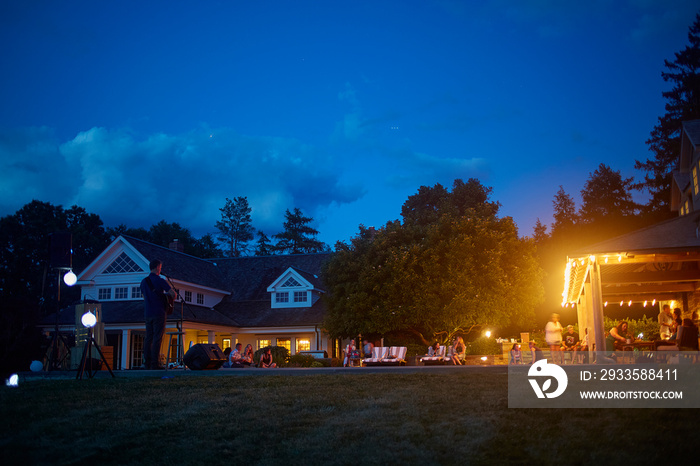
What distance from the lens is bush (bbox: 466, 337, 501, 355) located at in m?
27.3

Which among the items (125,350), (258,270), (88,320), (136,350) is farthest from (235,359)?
(258,270)

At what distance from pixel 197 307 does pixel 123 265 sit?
4.93m

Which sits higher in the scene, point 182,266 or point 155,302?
point 182,266

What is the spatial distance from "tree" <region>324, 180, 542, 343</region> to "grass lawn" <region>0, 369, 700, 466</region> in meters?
16.3

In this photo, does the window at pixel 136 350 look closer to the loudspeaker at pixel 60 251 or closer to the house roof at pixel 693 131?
the loudspeaker at pixel 60 251

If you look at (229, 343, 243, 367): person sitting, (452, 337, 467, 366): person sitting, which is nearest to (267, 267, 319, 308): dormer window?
(452, 337, 467, 366): person sitting

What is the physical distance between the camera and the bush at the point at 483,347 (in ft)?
89.6

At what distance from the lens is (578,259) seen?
14.2 meters

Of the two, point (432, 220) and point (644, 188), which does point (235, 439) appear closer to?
point (432, 220)

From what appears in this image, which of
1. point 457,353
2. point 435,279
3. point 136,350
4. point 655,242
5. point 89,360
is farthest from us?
point 136,350

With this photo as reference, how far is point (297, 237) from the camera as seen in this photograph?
62.6 meters

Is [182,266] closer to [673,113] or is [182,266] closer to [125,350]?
[125,350]

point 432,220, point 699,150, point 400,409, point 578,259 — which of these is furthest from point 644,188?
point 400,409

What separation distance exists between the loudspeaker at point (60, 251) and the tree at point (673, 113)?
46830mm
